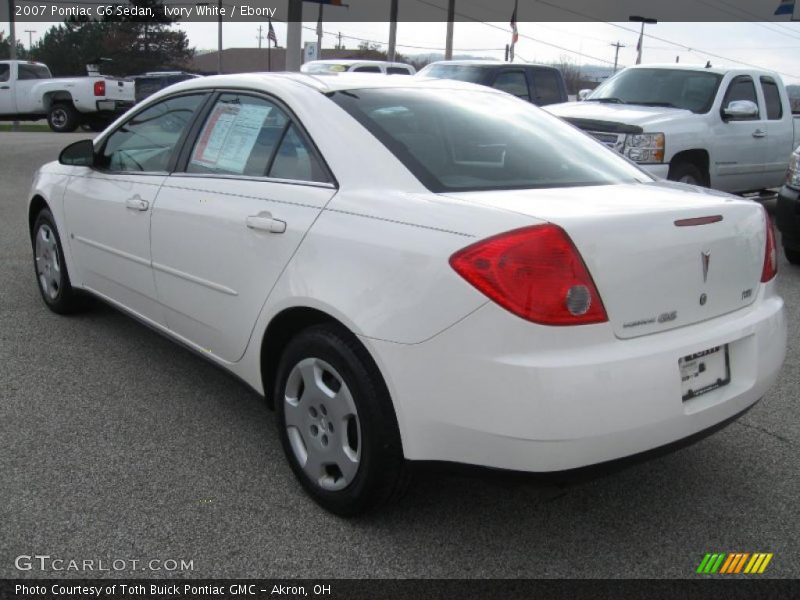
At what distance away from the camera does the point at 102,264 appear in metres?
4.32

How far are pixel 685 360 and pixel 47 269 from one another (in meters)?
4.22

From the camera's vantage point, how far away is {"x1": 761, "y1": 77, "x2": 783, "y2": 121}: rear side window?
391 inches

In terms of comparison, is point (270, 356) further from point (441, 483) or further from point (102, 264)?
point (102, 264)

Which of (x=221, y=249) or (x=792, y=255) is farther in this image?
(x=792, y=255)

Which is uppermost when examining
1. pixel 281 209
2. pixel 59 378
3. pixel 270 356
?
pixel 281 209

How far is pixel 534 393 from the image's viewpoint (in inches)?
→ 87.9

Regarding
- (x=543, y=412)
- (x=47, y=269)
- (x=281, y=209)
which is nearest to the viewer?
(x=543, y=412)

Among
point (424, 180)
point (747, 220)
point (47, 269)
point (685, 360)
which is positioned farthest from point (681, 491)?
point (47, 269)

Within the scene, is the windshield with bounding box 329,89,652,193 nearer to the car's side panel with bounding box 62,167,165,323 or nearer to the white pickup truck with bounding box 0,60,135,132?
the car's side panel with bounding box 62,167,165,323

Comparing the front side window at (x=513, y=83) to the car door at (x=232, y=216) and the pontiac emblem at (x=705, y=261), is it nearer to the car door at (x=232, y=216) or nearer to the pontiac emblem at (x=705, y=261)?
the car door at (x=232, y=216)

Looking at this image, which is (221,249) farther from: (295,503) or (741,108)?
(741,108)

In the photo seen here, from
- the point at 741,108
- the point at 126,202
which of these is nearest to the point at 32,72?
the point at 741,108

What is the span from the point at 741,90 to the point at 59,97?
61.7 ft

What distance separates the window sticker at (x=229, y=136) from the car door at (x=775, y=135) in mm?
8067
